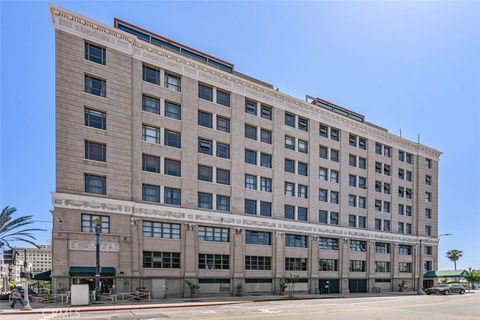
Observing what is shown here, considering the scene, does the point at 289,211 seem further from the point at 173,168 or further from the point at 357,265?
the point at 173,168

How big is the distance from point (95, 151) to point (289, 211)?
78.0 feet

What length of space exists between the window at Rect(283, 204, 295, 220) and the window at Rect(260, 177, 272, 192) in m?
3.15

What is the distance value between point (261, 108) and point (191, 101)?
977cm

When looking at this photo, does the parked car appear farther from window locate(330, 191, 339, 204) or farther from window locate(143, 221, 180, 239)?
window locate(143, 221, 180, 239)

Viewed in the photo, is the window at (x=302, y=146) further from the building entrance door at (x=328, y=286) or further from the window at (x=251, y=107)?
the building entrance door at (x=328, y=286)

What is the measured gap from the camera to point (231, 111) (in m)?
41.9

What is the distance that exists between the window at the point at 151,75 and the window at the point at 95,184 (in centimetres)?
1051

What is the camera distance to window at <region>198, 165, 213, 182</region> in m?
39.3

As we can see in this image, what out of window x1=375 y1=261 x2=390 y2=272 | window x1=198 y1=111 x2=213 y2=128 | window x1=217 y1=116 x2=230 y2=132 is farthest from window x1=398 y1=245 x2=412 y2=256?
window x1=198 y1=111 x2=213 y2=128

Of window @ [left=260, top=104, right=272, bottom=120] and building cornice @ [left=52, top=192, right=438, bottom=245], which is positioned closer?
building cornice @ [left=52, top=192, right=438, bottom=245]

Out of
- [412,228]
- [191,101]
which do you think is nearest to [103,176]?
[191,101]

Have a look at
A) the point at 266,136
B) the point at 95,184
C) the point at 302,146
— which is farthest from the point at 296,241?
the point at 95,184

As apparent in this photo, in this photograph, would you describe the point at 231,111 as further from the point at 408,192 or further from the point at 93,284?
the point at 408,192

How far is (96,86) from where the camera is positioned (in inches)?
1332
